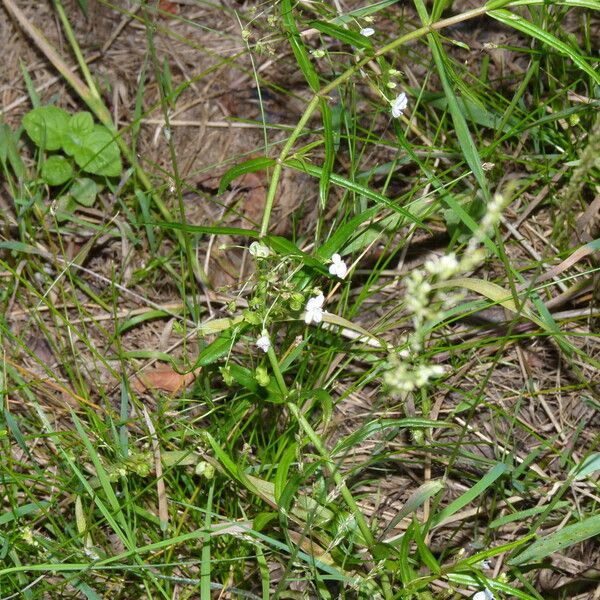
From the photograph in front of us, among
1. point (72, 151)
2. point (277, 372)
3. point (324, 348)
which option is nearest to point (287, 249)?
point (277, 372)

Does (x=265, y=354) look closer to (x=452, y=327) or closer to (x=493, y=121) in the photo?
(x=452, y=327)

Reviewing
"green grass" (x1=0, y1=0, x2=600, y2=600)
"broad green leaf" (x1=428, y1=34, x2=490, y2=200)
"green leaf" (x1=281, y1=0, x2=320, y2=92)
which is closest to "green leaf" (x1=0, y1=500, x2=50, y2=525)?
"green grass" (x1=0, y1=0, x2=600, y2=600)

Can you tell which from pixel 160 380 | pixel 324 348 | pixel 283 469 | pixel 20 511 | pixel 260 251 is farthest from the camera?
pixel 160 380

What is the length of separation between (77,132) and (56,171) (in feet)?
0.61

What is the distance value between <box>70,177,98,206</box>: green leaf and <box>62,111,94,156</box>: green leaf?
0.40 feet

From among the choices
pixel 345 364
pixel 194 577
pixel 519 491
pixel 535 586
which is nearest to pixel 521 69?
pixel 345 364

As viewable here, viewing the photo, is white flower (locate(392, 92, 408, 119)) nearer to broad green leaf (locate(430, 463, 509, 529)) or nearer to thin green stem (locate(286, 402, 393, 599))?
thin green stem (locate(286, 402, 393, 599))

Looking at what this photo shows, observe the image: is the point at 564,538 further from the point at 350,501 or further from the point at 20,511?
the point at 20,511

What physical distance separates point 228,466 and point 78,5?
2281mm

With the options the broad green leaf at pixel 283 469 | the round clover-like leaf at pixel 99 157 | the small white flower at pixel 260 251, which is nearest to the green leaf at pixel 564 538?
the broad green leaf at pixel 283 469

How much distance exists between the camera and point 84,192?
123 inches

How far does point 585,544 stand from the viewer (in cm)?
242

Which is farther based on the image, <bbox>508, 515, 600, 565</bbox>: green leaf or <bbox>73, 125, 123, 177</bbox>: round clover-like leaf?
<bbox>73, 125, 123, 177</bbox>: round clover-like leaf

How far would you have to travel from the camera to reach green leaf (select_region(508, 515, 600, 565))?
217 centimetres
